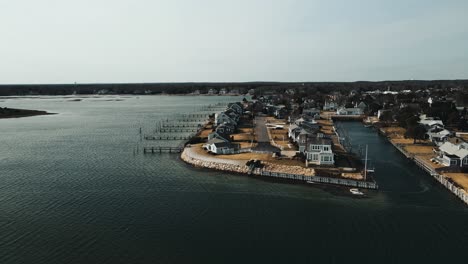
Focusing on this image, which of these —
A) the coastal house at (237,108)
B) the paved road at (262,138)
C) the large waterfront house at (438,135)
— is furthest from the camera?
the coastal house at (237,108)

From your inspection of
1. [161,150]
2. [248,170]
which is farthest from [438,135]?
[161,150]

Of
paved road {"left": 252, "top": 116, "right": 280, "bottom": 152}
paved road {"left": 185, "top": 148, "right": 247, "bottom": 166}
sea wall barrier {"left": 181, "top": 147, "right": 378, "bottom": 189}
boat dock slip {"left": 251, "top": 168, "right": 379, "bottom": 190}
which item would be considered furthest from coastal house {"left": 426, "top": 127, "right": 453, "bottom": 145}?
paved road {"left": 185, "top": 148, "right": 247, "bottom": 166}

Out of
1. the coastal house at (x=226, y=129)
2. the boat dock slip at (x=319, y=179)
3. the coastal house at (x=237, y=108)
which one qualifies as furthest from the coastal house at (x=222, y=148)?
the coastal house at (x=237, y=108)

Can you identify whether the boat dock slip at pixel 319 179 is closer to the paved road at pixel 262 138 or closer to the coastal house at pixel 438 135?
the paved road at pixel 262 138

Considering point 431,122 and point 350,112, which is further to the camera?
point 350,112

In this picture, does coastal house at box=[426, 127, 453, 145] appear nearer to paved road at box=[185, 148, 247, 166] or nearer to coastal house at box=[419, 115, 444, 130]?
coastal house at box=[419, 115, 444, 130]

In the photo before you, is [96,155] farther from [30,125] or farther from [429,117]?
[429,117]

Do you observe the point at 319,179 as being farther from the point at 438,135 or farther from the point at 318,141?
the point at 438,135
